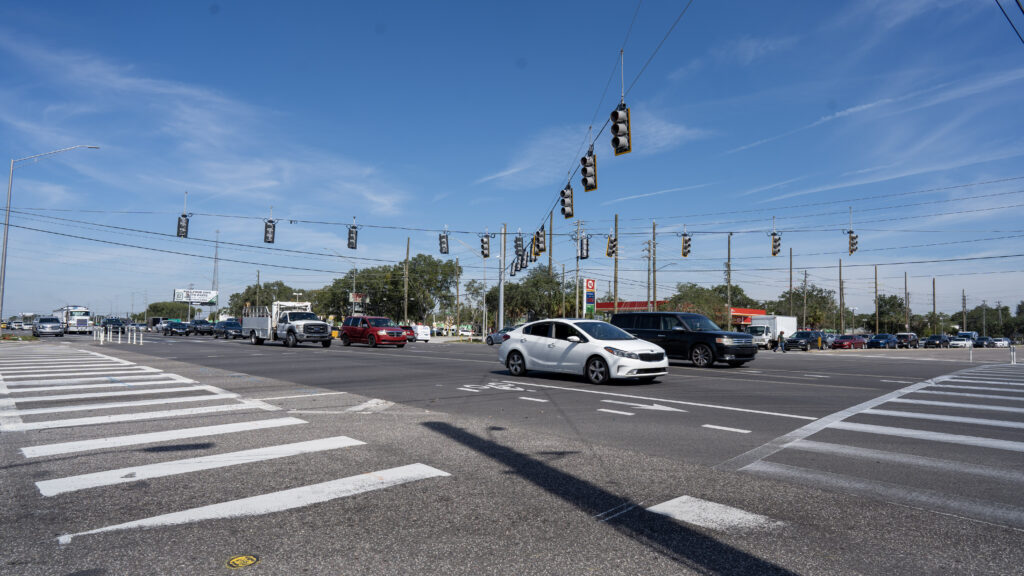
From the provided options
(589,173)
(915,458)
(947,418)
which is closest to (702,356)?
Answer: (589,173)

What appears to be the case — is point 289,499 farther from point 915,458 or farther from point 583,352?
point 583,352

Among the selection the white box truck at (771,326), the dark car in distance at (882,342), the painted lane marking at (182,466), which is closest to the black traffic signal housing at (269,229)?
the painted lane marking at (182,466)

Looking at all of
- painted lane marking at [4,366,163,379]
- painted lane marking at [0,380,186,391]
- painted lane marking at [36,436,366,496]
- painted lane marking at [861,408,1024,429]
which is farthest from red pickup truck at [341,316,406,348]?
painted lane marking at [36,436,366,496]

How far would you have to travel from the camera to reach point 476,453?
20.2 ft

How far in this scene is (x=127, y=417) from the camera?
809 centimetres

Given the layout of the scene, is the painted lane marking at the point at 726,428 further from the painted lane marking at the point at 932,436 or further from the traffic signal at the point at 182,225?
the traffic signal at the point at 182,225

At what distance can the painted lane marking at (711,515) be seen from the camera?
402 centimetres

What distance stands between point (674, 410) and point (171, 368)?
13.5m

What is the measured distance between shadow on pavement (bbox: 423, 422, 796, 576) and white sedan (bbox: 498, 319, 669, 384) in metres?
7.32

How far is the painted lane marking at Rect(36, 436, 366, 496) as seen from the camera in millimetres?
4910

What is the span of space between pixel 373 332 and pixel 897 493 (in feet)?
97.2

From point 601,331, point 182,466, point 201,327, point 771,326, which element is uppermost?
point 771,326

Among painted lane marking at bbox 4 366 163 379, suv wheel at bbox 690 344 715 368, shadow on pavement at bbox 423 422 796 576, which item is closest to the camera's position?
shadow on pavement at bbox 423 422 796 576

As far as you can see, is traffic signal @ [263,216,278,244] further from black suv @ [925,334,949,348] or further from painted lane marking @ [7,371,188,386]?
black suv @ [925,334,949,348]
